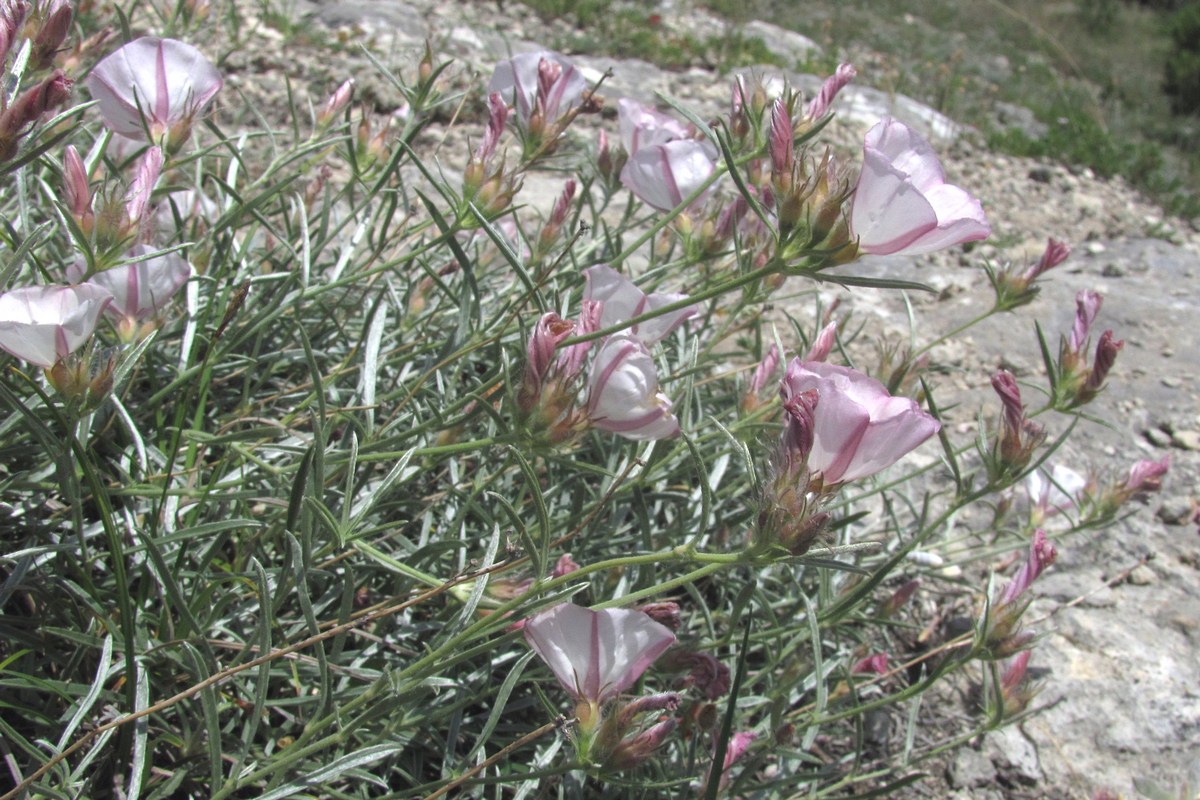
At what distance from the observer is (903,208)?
1.01 m

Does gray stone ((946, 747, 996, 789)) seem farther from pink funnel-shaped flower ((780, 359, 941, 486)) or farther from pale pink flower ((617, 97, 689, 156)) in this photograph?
pale pink flower ((617, 97, 689, 156))

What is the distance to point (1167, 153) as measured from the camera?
28.3 feet

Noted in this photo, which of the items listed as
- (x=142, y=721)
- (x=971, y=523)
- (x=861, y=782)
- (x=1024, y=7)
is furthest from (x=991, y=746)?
(x=1024, y=7)

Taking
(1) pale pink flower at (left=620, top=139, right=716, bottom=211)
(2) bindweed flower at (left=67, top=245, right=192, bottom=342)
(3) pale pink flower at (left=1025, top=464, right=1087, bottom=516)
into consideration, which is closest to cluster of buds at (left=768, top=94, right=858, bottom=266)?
(1) pale pink flower at (left=620, top=139, right=716, bottom=211)

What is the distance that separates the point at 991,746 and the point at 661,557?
1325 mm

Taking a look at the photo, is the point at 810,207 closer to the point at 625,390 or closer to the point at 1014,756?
the point at 625,390

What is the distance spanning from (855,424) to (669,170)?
30.2 inches

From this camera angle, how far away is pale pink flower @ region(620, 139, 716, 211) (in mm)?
1590

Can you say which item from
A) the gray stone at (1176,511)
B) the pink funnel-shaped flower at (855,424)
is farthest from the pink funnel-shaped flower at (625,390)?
the gray stone at (1176,511)

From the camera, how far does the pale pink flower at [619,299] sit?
1.23 meters

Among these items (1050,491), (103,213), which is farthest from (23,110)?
(1050,491)

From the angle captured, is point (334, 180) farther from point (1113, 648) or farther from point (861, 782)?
point (1113, 648)

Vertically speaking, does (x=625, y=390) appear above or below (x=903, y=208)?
below

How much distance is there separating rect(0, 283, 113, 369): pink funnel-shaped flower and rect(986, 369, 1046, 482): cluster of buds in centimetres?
130
